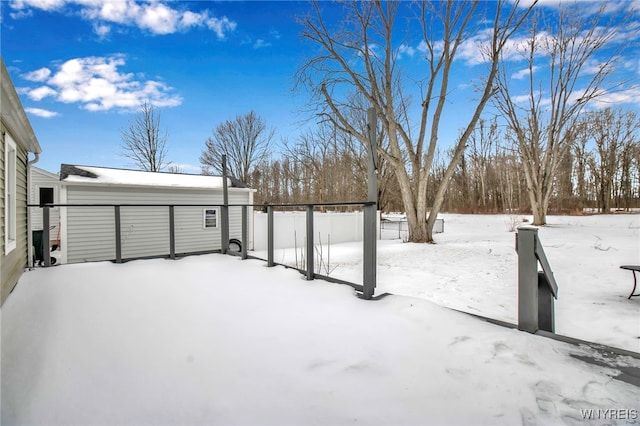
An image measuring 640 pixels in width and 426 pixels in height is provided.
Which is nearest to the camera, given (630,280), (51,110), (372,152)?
(372,152)

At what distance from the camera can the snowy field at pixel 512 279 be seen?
329 centimetres

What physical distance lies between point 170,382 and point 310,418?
0.70 meters

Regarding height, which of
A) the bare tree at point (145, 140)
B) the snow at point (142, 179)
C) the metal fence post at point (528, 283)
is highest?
the bare tree at point (145, 140)

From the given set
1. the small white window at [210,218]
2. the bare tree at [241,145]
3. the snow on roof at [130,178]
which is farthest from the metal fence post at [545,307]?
the bare tree at [241,145]

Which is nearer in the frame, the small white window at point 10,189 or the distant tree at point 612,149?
the small white window at point 10,189

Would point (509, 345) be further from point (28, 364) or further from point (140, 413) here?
point (28, 364)

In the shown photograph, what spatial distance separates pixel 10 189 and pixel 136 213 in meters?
6.04

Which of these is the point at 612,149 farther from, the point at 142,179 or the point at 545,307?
the point at 142,179

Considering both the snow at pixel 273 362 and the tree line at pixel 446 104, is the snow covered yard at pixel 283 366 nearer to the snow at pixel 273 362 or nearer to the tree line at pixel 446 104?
the snow at pixel 273 362

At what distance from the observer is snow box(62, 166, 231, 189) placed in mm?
8469

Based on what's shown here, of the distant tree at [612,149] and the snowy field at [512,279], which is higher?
the distant tree at [612,149]

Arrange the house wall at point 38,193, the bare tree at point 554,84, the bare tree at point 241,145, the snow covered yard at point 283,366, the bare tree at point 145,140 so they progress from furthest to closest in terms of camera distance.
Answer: the bare tree at point 241,145 < the bare tree at point 145,140 < the bare tree at point 554,84 < the house wall at point 38,193 < the snow covered yard at point 283,366

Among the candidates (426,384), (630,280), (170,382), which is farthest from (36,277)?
(630,280)

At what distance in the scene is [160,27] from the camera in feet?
26.2
